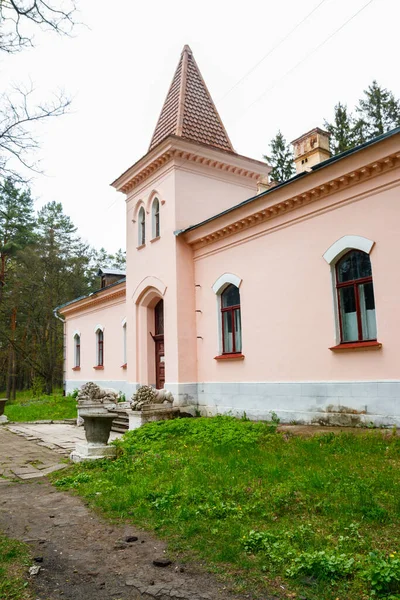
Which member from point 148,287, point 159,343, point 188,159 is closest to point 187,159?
point 188,159

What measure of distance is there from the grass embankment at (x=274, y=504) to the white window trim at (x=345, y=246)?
12.0 ft

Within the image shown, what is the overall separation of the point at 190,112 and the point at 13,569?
15.2m

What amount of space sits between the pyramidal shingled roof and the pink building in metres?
0.06

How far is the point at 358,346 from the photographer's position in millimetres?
9117

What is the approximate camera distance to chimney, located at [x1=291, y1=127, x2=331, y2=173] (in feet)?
51.2

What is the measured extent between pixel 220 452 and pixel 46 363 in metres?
28.3

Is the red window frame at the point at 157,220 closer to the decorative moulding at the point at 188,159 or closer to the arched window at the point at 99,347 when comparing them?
the decorative moulding at the point at 188,159

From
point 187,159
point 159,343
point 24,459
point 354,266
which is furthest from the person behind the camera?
point 159,343

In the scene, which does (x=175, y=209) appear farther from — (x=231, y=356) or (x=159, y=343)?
(x=231, y=356)

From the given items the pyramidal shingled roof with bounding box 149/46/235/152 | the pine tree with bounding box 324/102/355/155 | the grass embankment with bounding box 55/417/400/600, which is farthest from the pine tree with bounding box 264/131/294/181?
the grass embankment with bounding box 55/417/400/600

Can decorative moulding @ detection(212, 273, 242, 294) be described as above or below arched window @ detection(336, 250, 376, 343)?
above

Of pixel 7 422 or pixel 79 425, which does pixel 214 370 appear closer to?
pixel 79 425

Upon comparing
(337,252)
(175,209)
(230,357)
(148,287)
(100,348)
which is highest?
(175,209)

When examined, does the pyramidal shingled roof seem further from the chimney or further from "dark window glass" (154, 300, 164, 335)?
"dark window glass" (154, 300, 164, 335)
